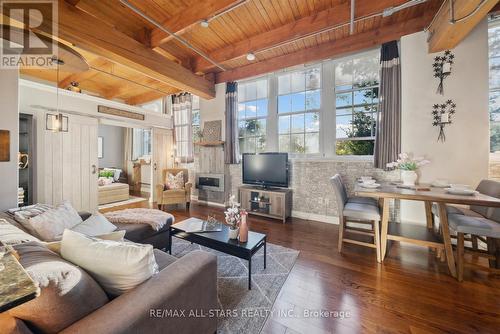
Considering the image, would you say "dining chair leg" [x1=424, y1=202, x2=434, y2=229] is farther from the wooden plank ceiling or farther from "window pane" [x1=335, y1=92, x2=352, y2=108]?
the wooden plank ceiling

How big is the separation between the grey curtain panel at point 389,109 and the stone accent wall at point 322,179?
225 millimetres

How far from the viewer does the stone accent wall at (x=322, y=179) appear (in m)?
3.33

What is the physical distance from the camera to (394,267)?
218cm

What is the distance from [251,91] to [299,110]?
1.34 metres

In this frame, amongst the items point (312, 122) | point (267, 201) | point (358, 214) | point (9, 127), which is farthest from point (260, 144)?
point (9, 127)

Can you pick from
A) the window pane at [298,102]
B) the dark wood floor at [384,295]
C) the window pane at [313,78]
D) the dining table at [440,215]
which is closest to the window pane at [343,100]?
the window pane at [313,78]

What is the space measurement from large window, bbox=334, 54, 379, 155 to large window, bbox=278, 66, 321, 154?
40 cm

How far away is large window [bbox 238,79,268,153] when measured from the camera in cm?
451

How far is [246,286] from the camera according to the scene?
6.16 feet

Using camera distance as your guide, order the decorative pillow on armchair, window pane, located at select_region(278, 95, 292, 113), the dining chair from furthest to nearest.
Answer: the decorative pillow on armchair → window pane, located at select_region(278, 95, 292, 113) → the dining chair

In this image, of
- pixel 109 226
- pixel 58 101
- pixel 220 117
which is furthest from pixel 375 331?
pixel 58 101

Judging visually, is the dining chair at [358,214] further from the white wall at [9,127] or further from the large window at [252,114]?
the white wall at [9,127]

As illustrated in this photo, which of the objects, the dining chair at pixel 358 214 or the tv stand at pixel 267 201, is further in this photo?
the tv stand at pixel 267 201

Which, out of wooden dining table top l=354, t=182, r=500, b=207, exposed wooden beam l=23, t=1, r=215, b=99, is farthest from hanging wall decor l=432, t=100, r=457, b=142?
exposed wooden beam l=23, t=1, r=215, b=99
